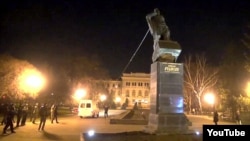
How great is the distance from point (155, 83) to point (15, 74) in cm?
2410

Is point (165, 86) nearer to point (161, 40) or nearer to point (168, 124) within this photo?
point (168, 124)

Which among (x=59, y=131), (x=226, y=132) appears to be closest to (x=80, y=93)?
(x=59, y=131)

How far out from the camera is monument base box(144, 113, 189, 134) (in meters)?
16.1

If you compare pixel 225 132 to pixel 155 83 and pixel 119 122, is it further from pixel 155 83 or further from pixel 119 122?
pixel 119 122

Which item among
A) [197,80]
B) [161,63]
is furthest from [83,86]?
[161,63]

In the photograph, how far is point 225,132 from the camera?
7125 mm

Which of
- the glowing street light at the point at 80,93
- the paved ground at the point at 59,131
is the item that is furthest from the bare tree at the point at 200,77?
the paved ground at the point at 59,131

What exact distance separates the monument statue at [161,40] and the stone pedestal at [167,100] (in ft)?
1.68

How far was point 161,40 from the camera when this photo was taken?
17547mm

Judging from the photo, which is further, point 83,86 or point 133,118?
point 83,86

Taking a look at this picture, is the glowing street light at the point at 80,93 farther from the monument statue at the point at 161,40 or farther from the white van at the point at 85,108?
the monument statue at the point at 161,40

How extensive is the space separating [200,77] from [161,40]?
42644mm

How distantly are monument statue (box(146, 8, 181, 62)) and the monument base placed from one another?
302 centimetres

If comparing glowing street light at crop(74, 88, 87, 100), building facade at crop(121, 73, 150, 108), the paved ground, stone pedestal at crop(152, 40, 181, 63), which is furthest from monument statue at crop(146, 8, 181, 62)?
building facade at crop(121, 73, 150, 108)
